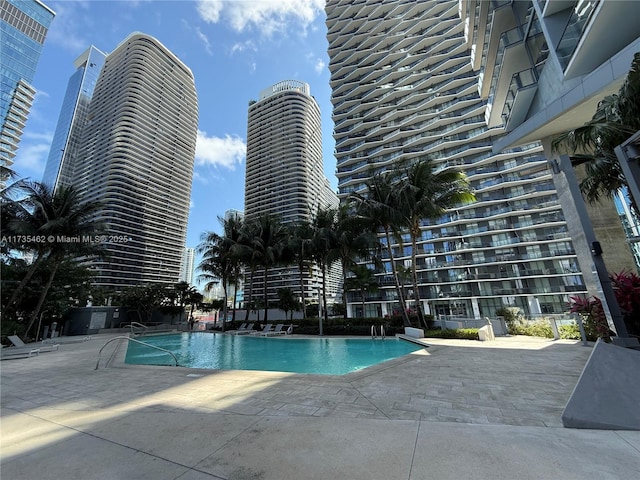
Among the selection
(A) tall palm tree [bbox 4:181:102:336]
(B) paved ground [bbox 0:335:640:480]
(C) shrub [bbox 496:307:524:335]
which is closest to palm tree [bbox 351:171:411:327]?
(C) shrub [bbox 496:307:524:335]

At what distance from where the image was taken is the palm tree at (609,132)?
18.7 feet

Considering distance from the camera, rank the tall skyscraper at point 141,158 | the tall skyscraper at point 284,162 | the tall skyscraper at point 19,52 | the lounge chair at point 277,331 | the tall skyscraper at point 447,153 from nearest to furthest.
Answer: the lounge chair at point 277,331 → the tall skyscraper at point 447,153 → the tall skyscraper at point 19,52 → the tall skyscraper at point 141,158 → the tall skyscraper at point 284,162

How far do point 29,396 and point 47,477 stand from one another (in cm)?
490

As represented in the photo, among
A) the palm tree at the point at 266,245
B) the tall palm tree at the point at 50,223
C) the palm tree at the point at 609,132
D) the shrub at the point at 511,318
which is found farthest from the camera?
the palm tree at the point at 266,245

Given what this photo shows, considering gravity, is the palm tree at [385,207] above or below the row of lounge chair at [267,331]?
above

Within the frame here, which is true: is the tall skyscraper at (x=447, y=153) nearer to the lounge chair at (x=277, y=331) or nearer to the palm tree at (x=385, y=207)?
the palm tree at (x=385, y=207)

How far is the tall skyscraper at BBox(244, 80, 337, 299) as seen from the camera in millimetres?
79812

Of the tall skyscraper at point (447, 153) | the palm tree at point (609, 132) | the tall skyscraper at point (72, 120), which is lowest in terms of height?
the palm tree at point (609, 132)

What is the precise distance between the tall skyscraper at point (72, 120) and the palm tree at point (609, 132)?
11331 cm

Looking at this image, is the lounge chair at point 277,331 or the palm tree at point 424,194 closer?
the palm tree at point 424,194

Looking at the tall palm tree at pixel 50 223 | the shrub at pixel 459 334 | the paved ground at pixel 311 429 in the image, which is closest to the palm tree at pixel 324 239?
the shrub at pixel 459 334

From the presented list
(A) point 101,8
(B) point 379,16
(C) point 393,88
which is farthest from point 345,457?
(B) point 379,16

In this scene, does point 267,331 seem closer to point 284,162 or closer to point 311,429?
point 311,429

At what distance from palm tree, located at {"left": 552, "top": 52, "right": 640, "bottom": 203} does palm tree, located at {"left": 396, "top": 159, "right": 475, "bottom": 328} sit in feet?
25.4
